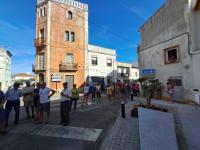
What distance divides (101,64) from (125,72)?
9321 millimetres

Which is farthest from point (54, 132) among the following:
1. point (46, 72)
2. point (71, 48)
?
point (71, 48)

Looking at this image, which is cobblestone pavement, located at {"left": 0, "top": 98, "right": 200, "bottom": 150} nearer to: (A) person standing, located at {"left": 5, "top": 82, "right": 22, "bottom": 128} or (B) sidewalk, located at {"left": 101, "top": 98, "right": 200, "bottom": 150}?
(B) sidewalk, located at {"left": 101, "top": 98, "right": 200, "bottom": 150}

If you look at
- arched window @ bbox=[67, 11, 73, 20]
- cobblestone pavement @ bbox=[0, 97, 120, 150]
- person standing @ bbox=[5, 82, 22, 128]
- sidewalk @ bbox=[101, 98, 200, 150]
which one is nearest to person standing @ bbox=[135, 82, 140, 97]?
sidewalk @ bbox=[101, 98, 200, 150]

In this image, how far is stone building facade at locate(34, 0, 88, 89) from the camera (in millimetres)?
25891

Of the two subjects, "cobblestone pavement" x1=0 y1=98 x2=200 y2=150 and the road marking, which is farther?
the road marking

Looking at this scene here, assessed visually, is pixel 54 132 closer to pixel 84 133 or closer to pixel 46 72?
pixel 84 133

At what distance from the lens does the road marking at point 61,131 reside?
5.98 meters

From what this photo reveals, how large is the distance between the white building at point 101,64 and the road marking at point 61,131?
22.5 m

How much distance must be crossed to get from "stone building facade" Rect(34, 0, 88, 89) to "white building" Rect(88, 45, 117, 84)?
4.78ft

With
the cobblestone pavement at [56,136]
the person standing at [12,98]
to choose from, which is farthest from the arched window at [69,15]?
the cobblestone pavement at [56,136]

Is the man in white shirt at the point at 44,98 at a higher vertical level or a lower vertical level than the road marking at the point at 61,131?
higher

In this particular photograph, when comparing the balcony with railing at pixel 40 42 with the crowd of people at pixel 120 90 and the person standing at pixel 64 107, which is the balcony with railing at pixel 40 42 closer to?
the crowd of people at pixel 120 90

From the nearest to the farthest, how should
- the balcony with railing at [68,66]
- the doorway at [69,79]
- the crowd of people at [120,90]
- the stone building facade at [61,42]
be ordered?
the crowd of people at [120,90] < the stone building facade at [61,42] < the balcony with railing at [68,66] < the doorway at [69,79]

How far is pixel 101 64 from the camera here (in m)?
32.0
